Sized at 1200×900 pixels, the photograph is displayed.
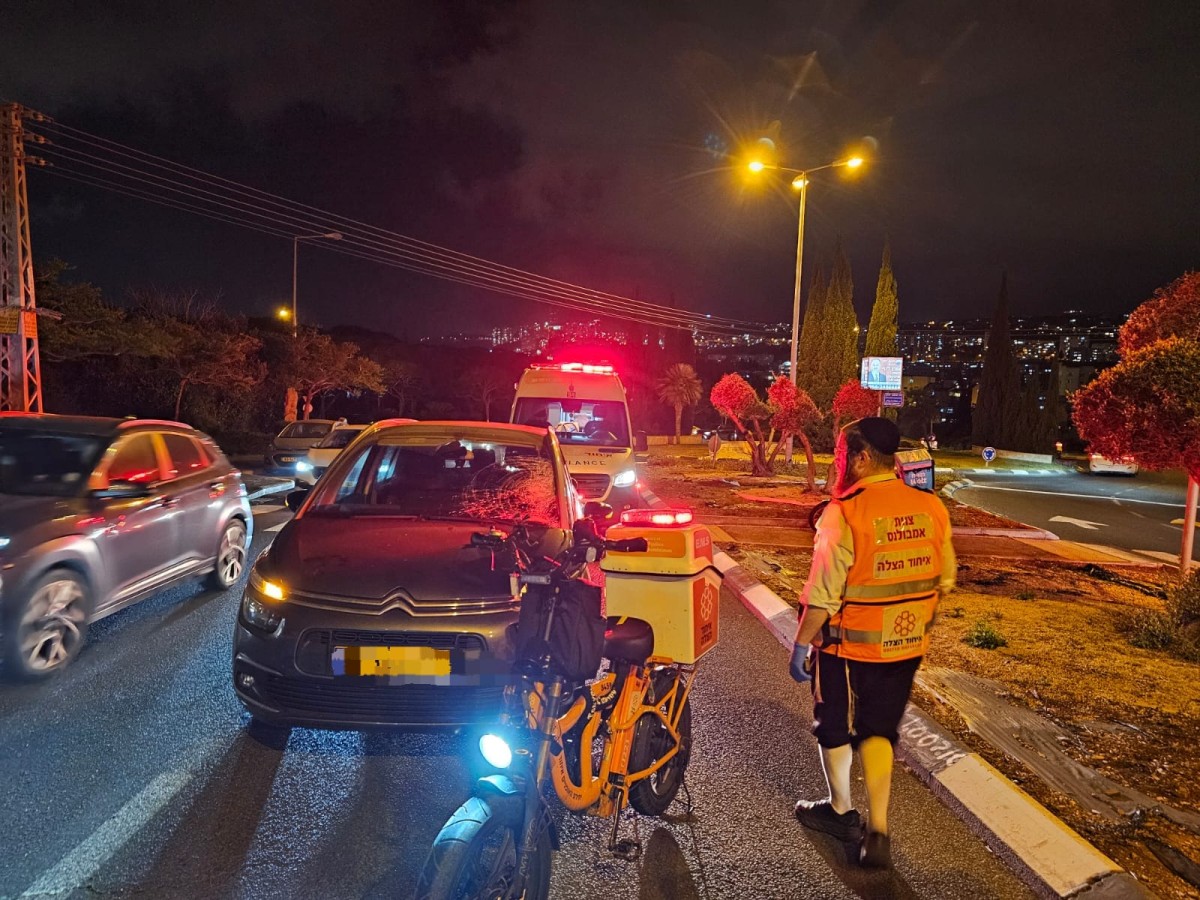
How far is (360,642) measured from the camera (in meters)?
3.71

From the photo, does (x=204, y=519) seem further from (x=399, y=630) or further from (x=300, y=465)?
(x=300, y=465)

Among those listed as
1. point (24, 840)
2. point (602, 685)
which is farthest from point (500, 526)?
point (24, 840)

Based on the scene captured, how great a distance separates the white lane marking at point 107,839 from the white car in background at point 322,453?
11089 millimetres

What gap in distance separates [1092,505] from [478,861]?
993 inches

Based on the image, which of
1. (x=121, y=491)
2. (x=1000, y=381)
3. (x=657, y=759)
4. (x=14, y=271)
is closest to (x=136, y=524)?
(x=121, y=491)

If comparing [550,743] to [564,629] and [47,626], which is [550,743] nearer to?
[564,629]

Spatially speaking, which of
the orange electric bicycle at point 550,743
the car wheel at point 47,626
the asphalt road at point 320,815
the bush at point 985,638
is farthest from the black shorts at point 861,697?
the car wheel at point 47,626

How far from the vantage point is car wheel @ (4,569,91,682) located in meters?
4.90

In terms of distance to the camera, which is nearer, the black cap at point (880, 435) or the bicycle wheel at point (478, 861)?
the bicycle wheel at point (478, 861)

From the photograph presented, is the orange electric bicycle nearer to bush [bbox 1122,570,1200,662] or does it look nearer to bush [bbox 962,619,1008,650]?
bush [bbox 962,619,1008,650]

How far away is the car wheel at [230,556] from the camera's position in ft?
24.8

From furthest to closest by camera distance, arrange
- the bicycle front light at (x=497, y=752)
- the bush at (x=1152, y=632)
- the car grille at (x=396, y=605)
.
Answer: the bush at (x=1152, y=632), the car grille at (x=396, y=605), the bicycle front light at (x=497, y=752)

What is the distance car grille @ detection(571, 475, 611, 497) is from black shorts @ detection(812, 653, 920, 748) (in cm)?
760

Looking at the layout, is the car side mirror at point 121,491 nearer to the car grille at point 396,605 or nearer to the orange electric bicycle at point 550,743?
the car grille at point 396,605
